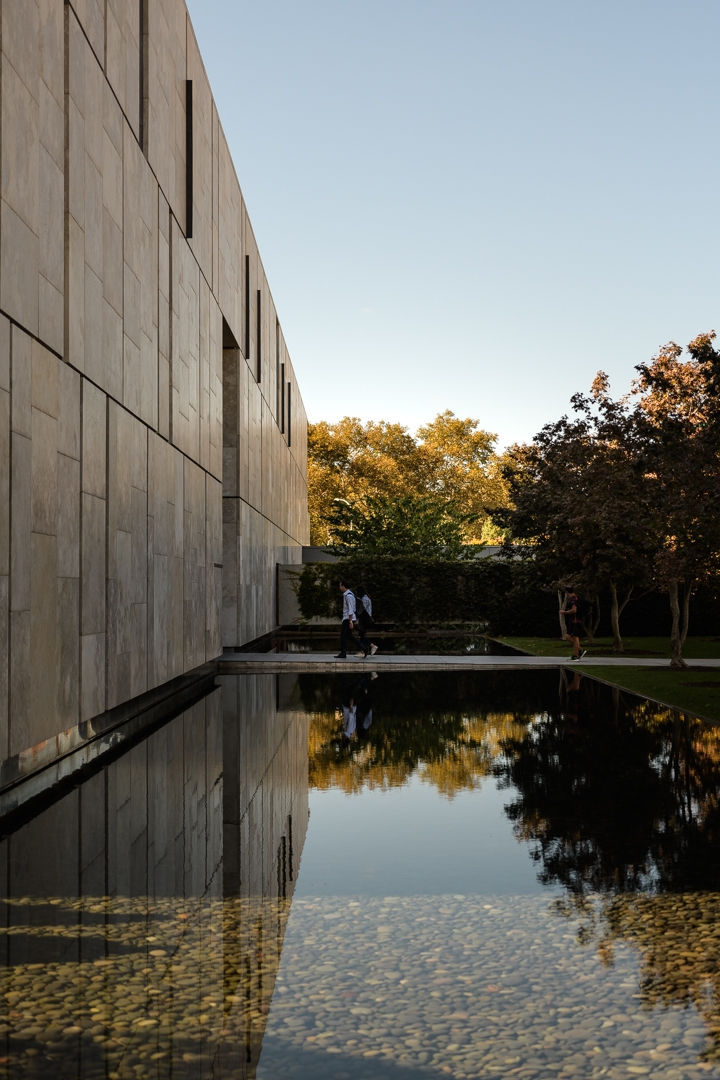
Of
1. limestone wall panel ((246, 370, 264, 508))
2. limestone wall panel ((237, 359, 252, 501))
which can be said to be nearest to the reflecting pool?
limestone wall panel ((237, 359, 252, 501))

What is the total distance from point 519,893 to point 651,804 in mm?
2752

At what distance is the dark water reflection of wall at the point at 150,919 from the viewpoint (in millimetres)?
4035

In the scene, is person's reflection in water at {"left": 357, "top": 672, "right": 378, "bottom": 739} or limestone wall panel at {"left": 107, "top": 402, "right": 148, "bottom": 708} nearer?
limestone wall panel at {"left": 107, "top": 402, "right": 148, "bottom": 708}

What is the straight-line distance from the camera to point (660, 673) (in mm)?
20859

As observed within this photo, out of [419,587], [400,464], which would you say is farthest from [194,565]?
[400,464]

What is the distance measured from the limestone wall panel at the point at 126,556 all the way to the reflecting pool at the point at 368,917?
207 cm

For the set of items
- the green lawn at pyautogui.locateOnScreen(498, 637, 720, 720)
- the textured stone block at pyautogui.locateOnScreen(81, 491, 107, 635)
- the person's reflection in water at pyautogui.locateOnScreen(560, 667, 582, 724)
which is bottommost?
the person's reflection in water at pyautogui.locateOnScreen(560, 667, 582, 724)

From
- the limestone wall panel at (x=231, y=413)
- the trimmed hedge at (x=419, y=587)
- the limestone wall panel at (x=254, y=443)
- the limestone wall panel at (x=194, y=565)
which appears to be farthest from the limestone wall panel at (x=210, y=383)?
the trimmed hedge at (x=419, y=587)

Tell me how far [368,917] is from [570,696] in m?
11.7

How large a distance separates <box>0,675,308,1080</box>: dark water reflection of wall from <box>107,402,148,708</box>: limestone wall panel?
2.72m

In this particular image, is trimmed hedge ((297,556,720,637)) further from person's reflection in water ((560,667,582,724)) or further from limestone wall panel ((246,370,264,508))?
person's reflection in water ((560,667,582,724))

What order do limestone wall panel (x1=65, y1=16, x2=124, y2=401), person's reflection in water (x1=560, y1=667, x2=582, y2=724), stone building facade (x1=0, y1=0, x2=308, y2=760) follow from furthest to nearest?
person's reflection in water (x1=560, y1=667, x2=582, y2=724) → limestone wall panel (x1=65, y1=16, x2=124, y2=401) → stone building facade (x1=0, y1=0, x2=308, y2=760)

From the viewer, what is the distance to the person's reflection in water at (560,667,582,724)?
14.5 m

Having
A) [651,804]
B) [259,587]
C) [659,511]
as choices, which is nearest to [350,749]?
[651,804]
